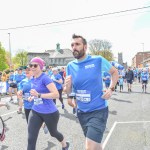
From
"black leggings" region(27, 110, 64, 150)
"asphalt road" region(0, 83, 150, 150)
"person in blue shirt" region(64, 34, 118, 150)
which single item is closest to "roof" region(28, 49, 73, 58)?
"asphalt road" region(0, 83, 150, 150)

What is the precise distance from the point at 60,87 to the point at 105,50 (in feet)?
313

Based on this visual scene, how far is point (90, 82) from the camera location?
156 inches

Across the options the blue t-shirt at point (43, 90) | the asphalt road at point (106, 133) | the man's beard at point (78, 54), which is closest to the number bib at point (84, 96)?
the man's beard at point (78, 54)

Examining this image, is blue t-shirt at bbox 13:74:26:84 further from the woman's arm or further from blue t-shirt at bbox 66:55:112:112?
blue t-shirt at bbox 66:55:112:112

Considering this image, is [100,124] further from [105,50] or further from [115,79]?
[105,50]

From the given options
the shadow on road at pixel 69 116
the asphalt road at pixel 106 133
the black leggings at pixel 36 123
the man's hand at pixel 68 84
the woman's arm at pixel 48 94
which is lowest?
the shadow on road at pixel 69 116

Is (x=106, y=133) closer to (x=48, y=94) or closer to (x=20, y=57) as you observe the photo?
(x=48, y=94)

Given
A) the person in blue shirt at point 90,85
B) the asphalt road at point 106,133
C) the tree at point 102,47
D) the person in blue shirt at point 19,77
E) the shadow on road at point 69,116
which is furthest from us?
the tree at point 102,47

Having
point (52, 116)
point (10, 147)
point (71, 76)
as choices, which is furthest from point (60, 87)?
point (71, 76)

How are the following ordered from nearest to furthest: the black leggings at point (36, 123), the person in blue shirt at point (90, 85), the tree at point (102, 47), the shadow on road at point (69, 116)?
the person in blue shirt at point (90, 85) → the black leggings at point (36, 123) → the shadow on road at point (69, 116) → the tree at point (102, 47)

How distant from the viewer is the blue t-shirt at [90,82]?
397cm

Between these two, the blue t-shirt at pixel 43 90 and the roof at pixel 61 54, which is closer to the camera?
the blue t-shirt at pixel 43 90

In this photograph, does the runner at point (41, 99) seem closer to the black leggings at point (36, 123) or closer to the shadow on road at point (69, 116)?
the black leggings at point (36, 123)

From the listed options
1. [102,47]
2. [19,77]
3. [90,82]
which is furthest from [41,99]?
[102,47]
